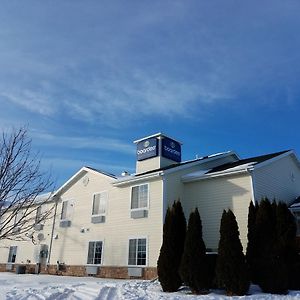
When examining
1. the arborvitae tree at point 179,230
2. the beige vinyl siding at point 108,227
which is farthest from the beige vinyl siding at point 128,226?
the arborvitae tree at point 179,230

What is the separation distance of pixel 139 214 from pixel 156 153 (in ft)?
17.3

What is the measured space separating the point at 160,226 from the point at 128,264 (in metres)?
2.74

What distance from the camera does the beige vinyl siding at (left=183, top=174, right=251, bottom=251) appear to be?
53.3 ft

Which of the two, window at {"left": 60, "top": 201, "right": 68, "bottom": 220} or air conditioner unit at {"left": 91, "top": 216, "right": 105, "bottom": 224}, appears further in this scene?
window at {"left": 60, "top": 201, "right": 68, "bottom": 220}

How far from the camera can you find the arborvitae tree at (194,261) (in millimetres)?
11758

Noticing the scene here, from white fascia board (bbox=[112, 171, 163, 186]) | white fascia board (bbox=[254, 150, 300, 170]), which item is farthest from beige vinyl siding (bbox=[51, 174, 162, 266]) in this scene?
white fascia board (bbox=[254, 150, 300, 170])

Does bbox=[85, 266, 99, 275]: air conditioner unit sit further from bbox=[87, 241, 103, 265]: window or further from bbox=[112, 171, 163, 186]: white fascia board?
bbox=[112, 171, 163, 186]: white fascia board

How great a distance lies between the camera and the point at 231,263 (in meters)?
11.4

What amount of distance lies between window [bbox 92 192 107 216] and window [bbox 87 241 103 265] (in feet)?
5.63

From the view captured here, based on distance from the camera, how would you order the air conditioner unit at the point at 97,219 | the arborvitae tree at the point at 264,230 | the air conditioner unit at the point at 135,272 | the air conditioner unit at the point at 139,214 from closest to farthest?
the arborvitae tree at the point at 264,230, the air conditioner unit at the point at 135,272, the air conditioner unit at the point at 139,214, the air conditioner unit at the point at 97,219

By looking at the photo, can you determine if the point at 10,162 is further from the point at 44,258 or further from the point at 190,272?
the point at 44,258

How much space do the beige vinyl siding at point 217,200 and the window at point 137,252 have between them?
2850 mm

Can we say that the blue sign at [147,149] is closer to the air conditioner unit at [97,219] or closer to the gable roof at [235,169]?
the gable roof at [235,169]

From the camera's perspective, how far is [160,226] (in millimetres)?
17125
